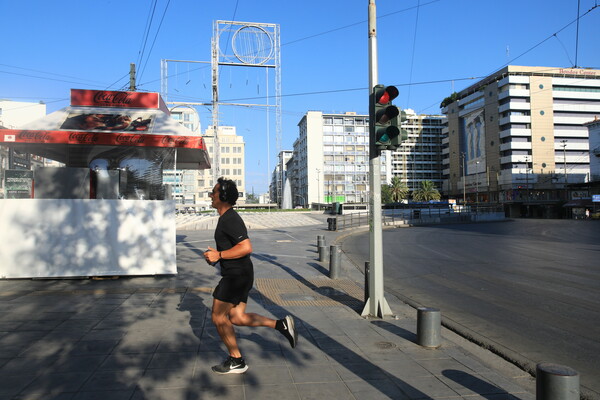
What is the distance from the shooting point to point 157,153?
9883 millimetres

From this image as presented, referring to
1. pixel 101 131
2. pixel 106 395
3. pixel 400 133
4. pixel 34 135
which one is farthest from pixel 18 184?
pixel 400 133

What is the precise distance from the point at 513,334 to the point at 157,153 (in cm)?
816

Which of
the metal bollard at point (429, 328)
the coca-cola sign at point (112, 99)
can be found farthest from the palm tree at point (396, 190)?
the metal bollard at point (429, 328)

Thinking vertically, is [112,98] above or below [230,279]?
above

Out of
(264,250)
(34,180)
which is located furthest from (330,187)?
(34,180)

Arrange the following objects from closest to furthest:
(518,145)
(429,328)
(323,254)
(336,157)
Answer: (429,328), (323,254), (518,145), (336,157)

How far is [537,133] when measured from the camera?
8262 centimetres

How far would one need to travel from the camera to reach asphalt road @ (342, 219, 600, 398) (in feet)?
16.2

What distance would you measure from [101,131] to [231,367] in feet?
23.6

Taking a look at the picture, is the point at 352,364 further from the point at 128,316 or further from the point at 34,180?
the point at 34,180

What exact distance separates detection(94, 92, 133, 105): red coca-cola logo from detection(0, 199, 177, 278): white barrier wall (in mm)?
3268

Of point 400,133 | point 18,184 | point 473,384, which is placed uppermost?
point 400,133

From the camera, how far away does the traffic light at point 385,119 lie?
5793mm

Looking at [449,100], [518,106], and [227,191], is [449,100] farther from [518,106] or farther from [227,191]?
[227,191]
